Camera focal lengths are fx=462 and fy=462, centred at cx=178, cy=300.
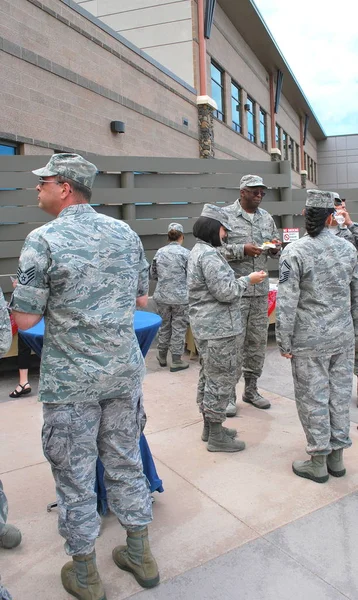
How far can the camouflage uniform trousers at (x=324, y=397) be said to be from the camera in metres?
2.92

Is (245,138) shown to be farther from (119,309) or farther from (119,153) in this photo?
(119,309)

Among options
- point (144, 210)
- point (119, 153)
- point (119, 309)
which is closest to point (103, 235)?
point (119, 309)

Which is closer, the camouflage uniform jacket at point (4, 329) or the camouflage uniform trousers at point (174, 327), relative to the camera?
the camouflage uniform jacket at point (4, 329)

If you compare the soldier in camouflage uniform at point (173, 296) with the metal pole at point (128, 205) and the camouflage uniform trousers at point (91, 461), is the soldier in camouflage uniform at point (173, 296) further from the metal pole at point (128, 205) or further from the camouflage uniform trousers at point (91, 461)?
the camouflage uniform trousers at point (91, 461)

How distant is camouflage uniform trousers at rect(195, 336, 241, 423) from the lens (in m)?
3.36

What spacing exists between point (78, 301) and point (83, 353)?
0.22m

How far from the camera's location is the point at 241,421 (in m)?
4.03

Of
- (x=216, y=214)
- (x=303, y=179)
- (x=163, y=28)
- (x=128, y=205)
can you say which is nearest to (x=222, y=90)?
(x=163, y=28)

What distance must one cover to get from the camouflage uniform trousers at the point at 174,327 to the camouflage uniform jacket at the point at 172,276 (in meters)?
0.10

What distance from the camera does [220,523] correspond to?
8.41 feet

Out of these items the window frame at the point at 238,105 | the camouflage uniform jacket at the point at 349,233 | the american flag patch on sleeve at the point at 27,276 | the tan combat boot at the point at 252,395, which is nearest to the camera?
the american flag patch on sleeve at the point at 27,276

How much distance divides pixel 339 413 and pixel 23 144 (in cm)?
724

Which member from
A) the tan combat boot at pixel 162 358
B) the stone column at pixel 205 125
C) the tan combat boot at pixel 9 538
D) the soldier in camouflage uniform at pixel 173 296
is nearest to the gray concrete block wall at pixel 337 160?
the stone column at pixel 205 125

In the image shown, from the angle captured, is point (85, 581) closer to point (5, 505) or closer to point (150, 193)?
point (5, 505)
